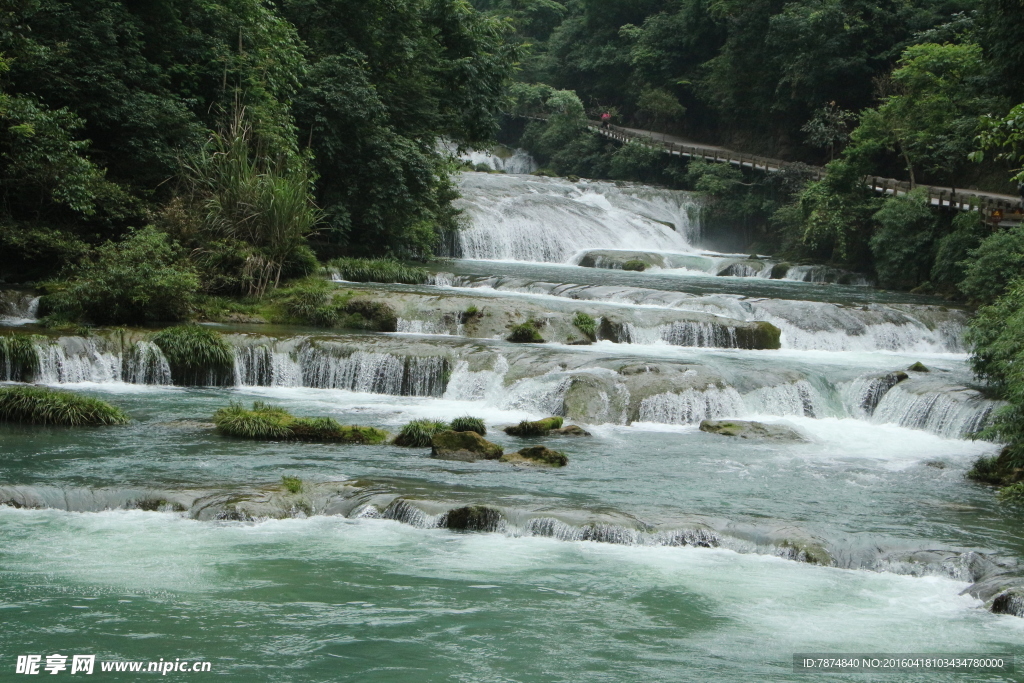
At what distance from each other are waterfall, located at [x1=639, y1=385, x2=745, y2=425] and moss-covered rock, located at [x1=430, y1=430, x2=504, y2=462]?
375 cm

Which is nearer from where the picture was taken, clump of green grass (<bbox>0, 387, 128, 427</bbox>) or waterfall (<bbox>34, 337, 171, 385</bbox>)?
clump of green grass (<bbox>0, 387, 128, 427</bbox>)

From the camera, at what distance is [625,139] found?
5066cm

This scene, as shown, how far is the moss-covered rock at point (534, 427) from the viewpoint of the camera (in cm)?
1479

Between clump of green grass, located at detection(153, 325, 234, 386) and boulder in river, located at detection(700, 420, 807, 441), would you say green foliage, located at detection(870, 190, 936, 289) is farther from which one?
clump of green grass, located at detection(153, 325, 234, 386)

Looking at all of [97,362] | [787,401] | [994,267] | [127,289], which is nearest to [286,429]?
[97,362]

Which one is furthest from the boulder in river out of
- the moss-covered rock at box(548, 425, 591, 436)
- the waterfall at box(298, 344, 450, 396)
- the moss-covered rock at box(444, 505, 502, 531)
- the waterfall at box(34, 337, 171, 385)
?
the waterfall at box(34, 337, 171, 385)

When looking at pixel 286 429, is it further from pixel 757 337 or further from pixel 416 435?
pixel 757 337

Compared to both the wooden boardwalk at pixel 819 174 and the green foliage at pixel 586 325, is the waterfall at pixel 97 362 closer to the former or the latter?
the green foliage at pixel 586 325

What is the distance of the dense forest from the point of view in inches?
788

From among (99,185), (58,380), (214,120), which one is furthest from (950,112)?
(58,380)

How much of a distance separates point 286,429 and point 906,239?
69.9 ft

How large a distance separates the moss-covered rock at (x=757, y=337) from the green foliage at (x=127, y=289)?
10747 mm

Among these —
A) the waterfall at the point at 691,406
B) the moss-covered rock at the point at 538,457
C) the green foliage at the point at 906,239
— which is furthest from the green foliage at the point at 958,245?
the moss-covered rock at the point at 538,457

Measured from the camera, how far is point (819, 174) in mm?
38844
